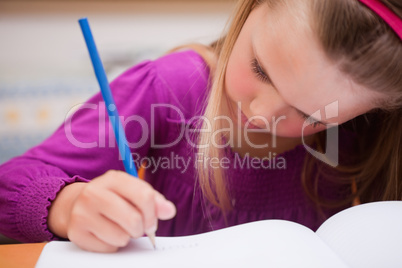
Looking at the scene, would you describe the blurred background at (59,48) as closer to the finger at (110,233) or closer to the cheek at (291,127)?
the cheek at (291,127)

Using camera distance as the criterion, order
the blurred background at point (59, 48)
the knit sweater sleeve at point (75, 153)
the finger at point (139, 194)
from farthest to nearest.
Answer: the blurred background at point (59, 48), the knit sweater sleeve at point (75, 153), the finger at point (139, 194)

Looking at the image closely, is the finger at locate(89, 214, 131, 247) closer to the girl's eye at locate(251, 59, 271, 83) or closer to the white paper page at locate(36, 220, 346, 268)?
the white paper page at locate(36, 220, 346, 268)

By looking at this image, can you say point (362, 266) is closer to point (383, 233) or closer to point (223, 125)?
point (383, 233)

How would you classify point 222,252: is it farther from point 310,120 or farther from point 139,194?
point 310,120

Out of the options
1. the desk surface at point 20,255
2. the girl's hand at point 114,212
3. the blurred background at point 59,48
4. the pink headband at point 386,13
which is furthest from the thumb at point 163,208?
the blurred background at point 59,48

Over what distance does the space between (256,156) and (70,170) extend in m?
0.23

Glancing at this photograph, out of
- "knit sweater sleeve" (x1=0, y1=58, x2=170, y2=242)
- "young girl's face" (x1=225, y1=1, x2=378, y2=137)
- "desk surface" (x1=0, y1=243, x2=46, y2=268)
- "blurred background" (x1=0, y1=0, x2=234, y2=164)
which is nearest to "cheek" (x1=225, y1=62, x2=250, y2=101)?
"young girl's face" (x1=225, y1=1, x2=378, y2=137)

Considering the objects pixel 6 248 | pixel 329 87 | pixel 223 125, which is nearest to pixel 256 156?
pixel 223 125

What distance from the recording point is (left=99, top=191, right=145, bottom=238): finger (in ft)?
0.94

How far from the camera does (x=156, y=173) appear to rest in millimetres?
577

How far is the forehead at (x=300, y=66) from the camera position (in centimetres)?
36

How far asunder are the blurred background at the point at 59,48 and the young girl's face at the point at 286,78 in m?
0.58

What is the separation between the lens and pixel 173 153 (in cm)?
56

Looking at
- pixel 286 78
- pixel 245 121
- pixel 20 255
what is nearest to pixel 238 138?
pixel 245 121
